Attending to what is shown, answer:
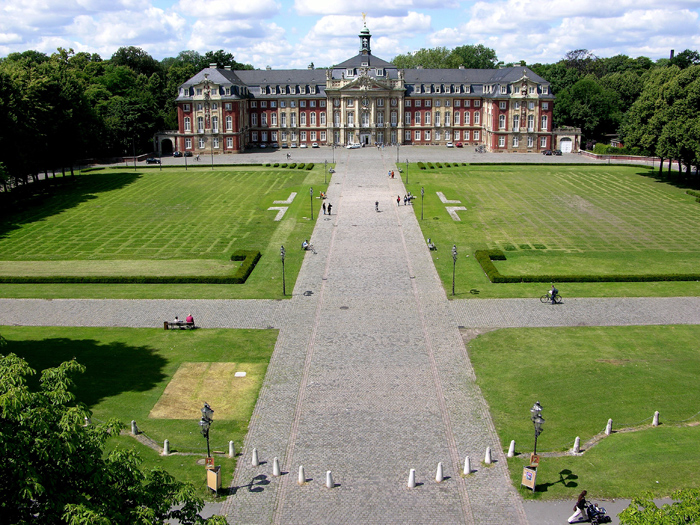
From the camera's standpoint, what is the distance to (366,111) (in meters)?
127

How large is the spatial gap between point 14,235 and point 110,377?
122ft

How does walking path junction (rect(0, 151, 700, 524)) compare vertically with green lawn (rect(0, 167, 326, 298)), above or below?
below

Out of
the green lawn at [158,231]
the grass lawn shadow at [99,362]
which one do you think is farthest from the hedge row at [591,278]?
the grass lawn shadow at [99,362]

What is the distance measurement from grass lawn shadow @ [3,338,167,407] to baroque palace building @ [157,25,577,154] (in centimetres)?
8687

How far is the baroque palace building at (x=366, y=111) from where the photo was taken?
119m

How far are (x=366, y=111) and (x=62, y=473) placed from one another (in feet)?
383

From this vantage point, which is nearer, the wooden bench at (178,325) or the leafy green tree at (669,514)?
Answer: the leafy green tree at (669,514)

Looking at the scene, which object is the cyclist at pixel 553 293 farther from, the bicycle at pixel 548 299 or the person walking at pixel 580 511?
the person walking at pixel 580 511

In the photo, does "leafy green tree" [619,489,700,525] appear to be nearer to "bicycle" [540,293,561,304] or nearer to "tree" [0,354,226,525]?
"tree" [0,354,226,525]

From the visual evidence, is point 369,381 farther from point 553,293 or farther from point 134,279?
point 134,279

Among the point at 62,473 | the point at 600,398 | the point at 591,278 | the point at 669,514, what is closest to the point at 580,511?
→ the point at 669,514

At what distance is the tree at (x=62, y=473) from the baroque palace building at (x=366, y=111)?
4204 inches

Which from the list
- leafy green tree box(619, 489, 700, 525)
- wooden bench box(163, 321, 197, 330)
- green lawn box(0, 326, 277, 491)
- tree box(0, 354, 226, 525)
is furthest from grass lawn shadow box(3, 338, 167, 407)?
leafy green tree box(619, 489, 700, 525)

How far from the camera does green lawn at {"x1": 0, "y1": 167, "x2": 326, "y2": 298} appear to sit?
1967 inches
